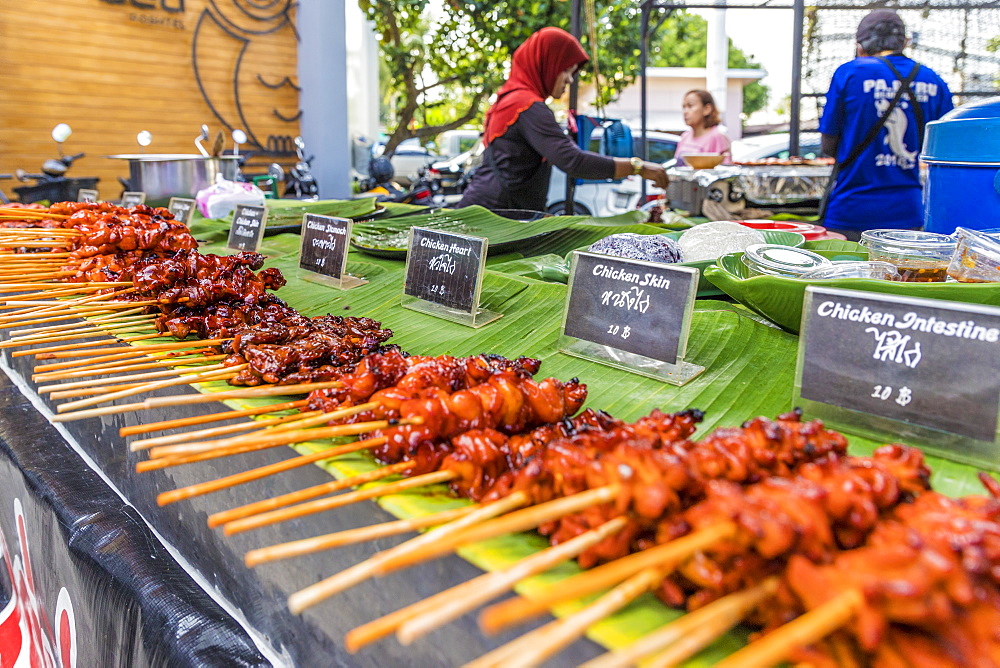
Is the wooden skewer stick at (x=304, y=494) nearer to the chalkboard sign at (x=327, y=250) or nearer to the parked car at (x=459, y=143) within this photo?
the chalkboard sign at (x=327, y=250)

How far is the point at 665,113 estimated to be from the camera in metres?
35.2

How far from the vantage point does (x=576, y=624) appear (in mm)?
672

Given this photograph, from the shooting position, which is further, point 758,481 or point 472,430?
point 472,430

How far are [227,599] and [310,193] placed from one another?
6.71 m

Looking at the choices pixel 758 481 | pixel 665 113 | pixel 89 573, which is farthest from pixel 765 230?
pixel 665 113

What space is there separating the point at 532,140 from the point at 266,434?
3494mm

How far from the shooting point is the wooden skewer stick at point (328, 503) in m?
0.88

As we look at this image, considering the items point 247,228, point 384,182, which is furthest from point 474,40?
point 247,228

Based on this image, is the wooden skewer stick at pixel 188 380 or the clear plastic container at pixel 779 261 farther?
the clear plastic container at pixel 779 261

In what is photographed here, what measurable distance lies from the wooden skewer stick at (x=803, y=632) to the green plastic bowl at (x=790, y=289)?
3.35 ft

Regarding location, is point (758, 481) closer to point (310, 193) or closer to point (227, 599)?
point (227, 599)

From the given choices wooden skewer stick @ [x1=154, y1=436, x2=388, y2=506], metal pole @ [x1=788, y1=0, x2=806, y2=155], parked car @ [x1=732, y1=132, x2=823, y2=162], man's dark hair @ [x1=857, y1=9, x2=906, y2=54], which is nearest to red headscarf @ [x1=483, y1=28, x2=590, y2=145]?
man's dark hair @ [x1=857, y1=9, x2=906, y2=54]

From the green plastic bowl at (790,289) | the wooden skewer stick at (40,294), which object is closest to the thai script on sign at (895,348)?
the green plastic bowl at (790,289)

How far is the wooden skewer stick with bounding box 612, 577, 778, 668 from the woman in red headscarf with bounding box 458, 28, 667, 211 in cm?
374
